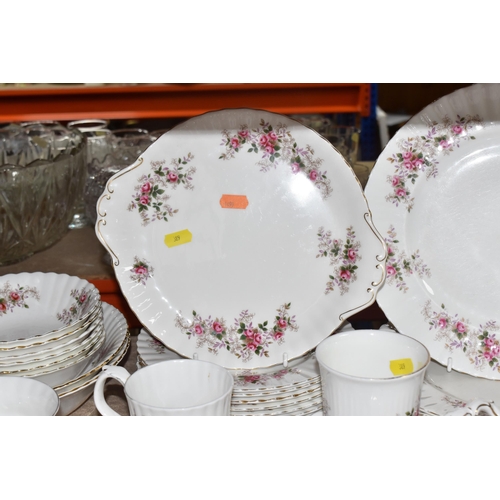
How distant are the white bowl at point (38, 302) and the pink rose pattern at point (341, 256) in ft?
1.29

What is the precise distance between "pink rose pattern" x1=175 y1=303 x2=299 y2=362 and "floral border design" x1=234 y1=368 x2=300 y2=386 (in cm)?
4

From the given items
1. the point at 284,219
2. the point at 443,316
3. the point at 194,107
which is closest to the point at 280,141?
the point at 284,219

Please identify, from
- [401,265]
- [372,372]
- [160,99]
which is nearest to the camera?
[372,372]

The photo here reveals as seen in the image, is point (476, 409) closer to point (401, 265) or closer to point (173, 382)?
point (401, 265)

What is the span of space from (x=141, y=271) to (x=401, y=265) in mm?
420

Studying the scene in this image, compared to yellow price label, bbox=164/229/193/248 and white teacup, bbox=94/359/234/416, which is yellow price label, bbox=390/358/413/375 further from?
yellow price label, bbox=164/229/193/248

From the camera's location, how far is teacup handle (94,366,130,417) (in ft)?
2.48

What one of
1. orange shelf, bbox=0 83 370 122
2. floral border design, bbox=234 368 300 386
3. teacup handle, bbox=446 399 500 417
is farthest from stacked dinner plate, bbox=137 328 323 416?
orange shelf, bbox=0 83 370 122

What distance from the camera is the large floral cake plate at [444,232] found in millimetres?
932

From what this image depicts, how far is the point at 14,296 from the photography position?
3.46 feet

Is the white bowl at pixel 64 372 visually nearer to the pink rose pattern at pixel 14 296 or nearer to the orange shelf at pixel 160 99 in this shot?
the pink rose pattern at pixel 14 296

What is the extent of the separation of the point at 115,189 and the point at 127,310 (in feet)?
1.08

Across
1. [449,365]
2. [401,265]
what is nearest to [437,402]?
[449,365]

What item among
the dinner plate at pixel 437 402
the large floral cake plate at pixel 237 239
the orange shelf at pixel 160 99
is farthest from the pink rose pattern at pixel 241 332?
the orange shelf at pixel 160 99
